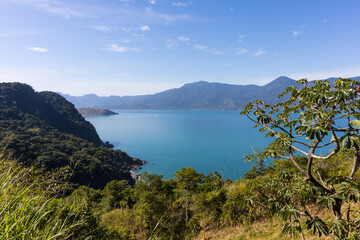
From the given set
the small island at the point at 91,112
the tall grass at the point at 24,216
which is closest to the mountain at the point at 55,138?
the tall grass at the point at 24,216

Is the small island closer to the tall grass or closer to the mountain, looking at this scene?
the mountain

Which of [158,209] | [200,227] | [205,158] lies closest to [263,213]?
[200,227]

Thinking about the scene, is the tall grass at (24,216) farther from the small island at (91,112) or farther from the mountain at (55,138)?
the small island at (91,112)

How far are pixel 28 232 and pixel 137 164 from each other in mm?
51652

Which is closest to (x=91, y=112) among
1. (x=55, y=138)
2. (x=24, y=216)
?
(x=55, y=138)

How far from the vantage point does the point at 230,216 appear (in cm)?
620

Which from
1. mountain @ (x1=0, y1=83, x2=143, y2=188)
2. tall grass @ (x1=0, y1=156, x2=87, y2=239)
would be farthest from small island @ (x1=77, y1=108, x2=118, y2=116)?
tall grass @ (x1=0, y1=156, x2=87, y2=239)

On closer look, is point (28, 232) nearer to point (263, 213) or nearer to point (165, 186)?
point (263, 213)

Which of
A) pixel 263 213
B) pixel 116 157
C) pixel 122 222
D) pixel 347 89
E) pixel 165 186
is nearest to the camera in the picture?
pixel 347 89

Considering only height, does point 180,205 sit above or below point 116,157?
above

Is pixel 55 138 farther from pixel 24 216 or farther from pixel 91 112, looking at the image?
pixel 91 112

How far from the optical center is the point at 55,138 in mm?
50156

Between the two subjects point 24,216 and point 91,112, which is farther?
point 91,112

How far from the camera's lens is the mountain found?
32906mm
